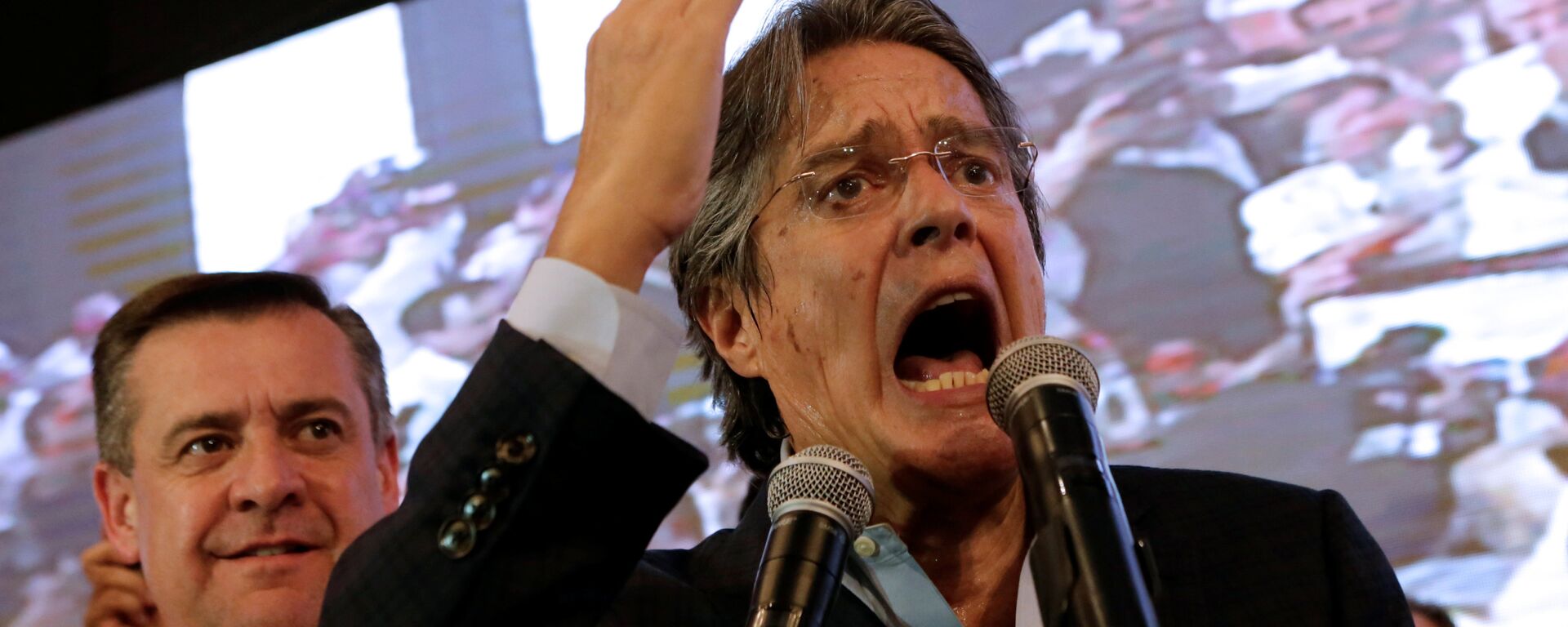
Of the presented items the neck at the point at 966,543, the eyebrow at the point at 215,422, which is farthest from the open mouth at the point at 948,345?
the eyebrow at the point at 215,422

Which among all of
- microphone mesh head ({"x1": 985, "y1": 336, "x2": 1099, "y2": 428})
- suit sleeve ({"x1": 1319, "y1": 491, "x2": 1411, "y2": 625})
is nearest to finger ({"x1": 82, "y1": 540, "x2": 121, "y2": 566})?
microphone mesh head ({"x1": 985, "y1": 336, "x2": 1099, "y2": 428})

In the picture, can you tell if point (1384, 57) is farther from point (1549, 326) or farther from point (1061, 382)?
point (1061, 382)

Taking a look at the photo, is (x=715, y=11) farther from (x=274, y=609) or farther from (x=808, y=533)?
(x=274, y=609)

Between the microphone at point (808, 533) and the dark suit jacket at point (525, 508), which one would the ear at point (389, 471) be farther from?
the microphone at point (808, 533)

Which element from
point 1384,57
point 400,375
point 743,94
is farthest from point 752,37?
point 400,375

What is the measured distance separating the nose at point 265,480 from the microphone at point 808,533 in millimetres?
1256

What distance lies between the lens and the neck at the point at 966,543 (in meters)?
1.79

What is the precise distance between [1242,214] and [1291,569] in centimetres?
161

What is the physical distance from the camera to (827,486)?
118 centimetres

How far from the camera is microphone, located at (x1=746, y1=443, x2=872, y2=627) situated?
1.09 meters

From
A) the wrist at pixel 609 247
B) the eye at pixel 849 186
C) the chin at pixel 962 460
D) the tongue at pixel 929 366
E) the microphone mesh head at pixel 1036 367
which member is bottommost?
the microphone mesh head at pixel 1036 367

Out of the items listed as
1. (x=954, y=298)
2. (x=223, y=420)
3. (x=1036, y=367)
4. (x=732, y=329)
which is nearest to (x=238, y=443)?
(x=223, y=420)

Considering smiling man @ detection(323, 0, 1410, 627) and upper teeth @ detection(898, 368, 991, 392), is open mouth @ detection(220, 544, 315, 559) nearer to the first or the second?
smiling man @ detection(323, 0, 1410, 627)

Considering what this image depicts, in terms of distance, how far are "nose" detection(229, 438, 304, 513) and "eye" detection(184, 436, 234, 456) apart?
41 mm
